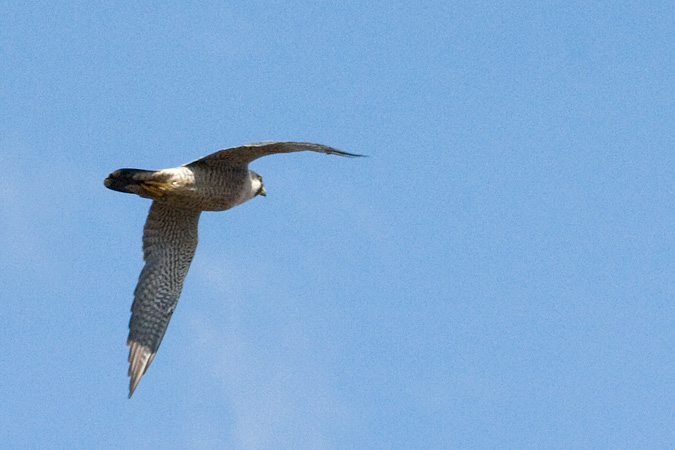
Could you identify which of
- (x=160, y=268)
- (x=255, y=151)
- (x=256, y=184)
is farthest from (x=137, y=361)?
(x=255, y=151)

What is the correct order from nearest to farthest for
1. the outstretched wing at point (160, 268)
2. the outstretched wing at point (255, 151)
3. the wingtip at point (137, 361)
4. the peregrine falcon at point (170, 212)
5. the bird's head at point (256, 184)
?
the outstretched wing at point (255, 151) → the peregrine falcon at point (170, 212) → the wingtip at point (137, 361) → the outstretched wing at point (160, 268) → the bird's head at point (256, 184)

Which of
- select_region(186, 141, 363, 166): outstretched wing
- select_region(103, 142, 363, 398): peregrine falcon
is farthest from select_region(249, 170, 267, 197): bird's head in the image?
select_region(186, 141, 363, 166): outstretched wing

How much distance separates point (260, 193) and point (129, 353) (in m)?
3.77

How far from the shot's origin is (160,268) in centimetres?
1945

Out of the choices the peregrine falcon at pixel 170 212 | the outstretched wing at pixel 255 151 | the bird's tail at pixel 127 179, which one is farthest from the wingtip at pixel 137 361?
the outstretched wing at pixel 255 151

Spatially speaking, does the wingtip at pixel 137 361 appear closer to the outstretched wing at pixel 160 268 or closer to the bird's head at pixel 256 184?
the outstretched wing at pixel 160 268

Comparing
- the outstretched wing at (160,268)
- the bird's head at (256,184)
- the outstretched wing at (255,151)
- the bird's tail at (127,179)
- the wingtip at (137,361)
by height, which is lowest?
the wingtip at (137,361)

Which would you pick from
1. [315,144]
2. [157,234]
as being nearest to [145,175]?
[157,234]

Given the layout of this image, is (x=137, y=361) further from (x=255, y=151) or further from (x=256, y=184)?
(x=255, y=151)

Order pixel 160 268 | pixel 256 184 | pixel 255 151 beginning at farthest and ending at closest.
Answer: pixel 256 184 → pixel 160 268 → pixel 255 151

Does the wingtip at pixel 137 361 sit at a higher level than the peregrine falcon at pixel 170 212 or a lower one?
lower

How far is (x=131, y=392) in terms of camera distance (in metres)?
17.9

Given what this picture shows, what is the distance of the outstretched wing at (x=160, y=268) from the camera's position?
748 inches

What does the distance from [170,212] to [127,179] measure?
1.46 metres
